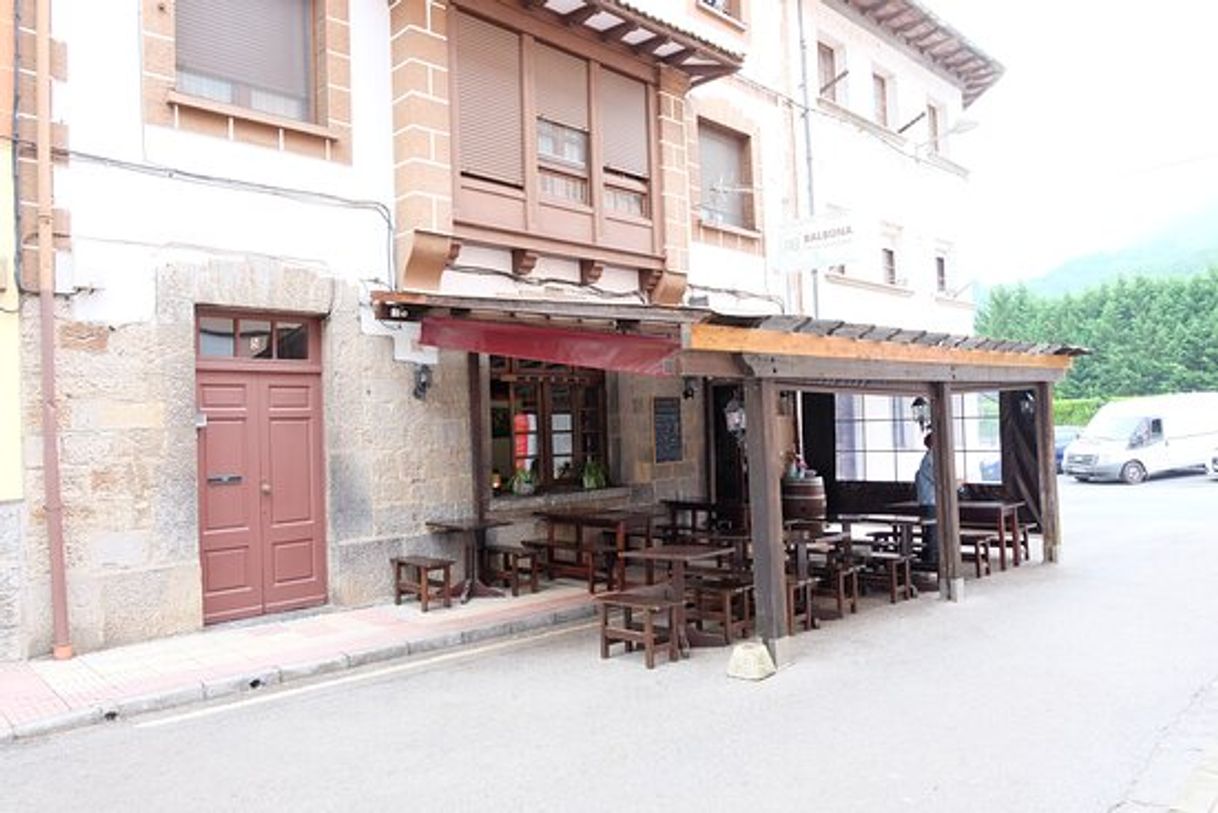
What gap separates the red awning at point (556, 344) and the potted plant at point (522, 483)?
252 cm

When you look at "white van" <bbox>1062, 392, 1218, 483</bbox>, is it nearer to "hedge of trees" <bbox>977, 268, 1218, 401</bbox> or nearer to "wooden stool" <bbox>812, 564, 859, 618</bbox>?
"hedge of trees" <bbox>977, 268, 1218, 401</bbox>

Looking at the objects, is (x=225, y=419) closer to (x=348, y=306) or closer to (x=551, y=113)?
(x=348, y=306)

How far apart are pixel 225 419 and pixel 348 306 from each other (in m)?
1.52

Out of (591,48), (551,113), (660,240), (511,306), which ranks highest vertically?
(591,48)

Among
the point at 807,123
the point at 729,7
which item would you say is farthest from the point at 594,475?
the point at 729,7

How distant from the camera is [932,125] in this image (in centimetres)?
1950

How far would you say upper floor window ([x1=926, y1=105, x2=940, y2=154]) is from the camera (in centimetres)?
1925

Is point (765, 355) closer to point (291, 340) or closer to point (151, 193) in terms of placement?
point (291, 340)

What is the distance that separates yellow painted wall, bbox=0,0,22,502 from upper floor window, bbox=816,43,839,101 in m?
12.7

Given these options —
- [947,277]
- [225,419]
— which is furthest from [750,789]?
[947,277]

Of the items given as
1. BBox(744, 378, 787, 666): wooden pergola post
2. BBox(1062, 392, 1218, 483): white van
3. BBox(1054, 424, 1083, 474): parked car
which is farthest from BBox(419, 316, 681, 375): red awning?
BBox(1054, 424, 1083, 474): parked car

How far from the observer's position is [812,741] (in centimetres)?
509

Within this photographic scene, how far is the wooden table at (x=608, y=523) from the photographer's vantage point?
9648 millimetres

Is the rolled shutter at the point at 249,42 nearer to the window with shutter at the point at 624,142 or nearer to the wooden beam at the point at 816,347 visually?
the window with shutter at the point at 624,142
